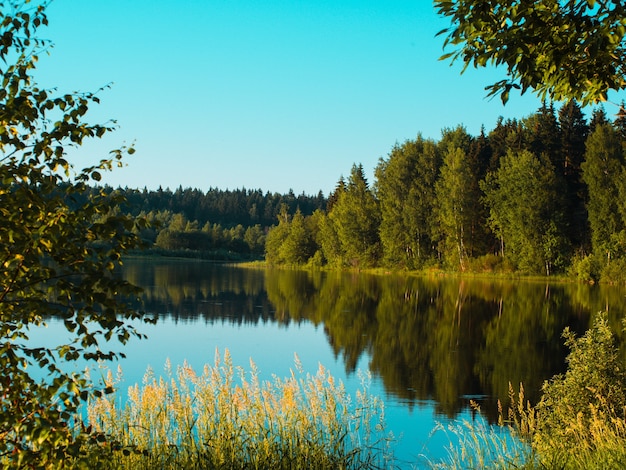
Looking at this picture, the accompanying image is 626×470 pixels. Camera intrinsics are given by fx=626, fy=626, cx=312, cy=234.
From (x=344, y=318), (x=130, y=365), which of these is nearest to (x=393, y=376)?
(x=130, y=365)

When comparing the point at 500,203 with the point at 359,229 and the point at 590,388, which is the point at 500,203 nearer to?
the point at 359,229

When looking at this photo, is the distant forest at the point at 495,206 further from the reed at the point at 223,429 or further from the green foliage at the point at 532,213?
the reed at the point at 223,429

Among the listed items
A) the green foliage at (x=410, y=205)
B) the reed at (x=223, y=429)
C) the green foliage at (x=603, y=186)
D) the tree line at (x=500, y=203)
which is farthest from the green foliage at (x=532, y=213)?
the reed at (x=223, y=429)

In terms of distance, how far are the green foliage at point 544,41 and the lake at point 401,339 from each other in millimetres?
6156

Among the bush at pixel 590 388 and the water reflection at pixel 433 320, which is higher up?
the bush at pixel 590 388

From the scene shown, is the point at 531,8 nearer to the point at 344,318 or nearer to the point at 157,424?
the point at 157,424

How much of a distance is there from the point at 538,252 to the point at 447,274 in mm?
10297

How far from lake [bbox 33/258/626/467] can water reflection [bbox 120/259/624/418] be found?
0.05 metres

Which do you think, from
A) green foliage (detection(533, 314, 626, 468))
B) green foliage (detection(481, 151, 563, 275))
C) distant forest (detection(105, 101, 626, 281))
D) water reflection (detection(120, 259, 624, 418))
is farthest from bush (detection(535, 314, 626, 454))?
green foliage (detection(481, 151, 563, 275))

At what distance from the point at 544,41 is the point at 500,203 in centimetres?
5378

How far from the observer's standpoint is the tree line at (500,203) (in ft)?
168

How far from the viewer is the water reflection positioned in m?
16.1

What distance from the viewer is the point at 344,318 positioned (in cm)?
2781

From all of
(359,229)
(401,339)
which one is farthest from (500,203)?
(401,339)
